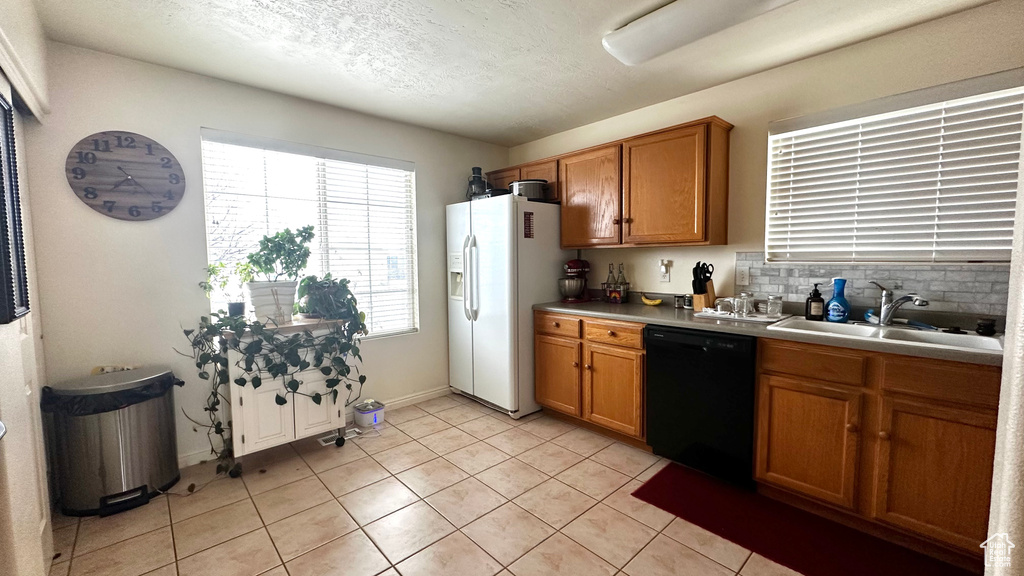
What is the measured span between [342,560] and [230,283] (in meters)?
1.92

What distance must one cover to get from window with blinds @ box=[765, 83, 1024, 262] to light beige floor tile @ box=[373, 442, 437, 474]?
2.65m

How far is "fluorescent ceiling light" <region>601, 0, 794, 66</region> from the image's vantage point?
1783mm

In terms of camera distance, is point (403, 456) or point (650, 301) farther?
point (650, 301)

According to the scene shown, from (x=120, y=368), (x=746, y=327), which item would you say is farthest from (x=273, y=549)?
(x=746, y=327)

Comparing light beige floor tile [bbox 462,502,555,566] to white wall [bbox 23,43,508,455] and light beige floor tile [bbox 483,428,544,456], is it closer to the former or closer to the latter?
light beige floor tile [bbox 483,428,544,456]

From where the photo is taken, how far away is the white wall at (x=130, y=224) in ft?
7.35

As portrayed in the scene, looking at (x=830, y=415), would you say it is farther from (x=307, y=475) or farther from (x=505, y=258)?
(x=307, y=475)

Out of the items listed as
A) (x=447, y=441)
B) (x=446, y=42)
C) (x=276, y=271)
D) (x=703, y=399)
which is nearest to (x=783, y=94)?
(x=703, y=399)

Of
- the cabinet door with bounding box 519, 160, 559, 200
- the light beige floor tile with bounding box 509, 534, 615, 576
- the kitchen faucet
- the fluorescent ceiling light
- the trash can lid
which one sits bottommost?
the light beige floor tile with bounding box 509, 534, 615, 576

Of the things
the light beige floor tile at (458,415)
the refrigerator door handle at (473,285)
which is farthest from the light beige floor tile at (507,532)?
the refrigerator door handle at (473,285)

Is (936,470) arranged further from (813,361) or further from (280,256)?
(280,256)

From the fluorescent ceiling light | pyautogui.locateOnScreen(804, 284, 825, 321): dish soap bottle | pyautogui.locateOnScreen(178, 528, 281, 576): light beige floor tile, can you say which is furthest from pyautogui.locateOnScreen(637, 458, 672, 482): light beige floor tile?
the fluorescent ceiling light

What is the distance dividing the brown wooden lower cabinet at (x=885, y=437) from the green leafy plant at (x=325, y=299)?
103 inches

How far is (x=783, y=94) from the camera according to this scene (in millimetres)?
2596
